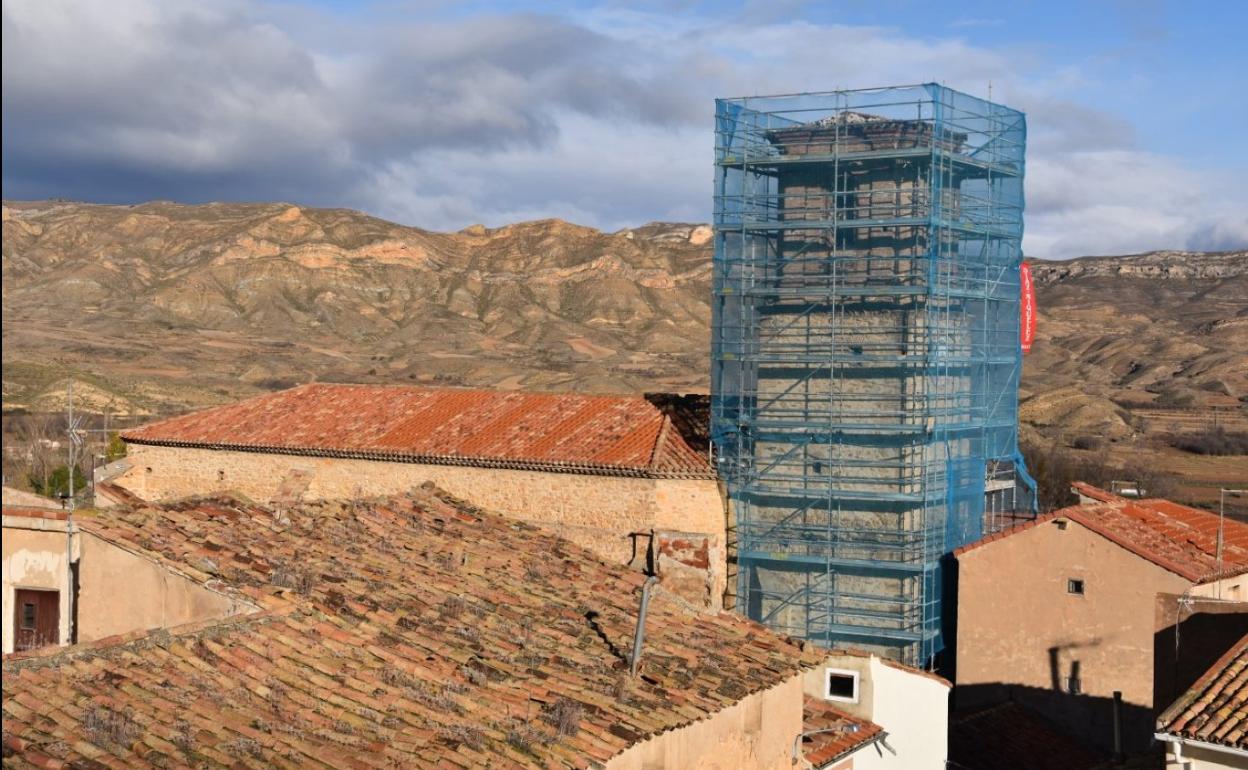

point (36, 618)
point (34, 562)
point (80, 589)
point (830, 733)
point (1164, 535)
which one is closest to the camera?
point (80, 589)

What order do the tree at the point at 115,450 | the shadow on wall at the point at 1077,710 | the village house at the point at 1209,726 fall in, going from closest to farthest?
1. the village house at the point at 1209,726
2. the shadow on wall at the point at 1077,710
3. the tree at the point at 115,450

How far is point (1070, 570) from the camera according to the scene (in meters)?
19.2

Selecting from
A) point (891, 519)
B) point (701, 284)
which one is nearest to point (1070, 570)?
point (891, 519)

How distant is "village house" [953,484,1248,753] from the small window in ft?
13.9

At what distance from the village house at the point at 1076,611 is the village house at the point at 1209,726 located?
6839mm

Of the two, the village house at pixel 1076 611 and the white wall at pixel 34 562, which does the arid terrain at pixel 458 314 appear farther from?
the white wall at pixel 34 562

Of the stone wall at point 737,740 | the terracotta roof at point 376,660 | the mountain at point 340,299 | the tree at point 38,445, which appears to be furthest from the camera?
the mountain at point 340,299

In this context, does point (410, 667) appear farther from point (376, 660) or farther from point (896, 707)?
point (896, 707)

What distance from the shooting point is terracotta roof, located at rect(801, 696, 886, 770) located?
1387cm

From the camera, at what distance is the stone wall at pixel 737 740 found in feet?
33.3

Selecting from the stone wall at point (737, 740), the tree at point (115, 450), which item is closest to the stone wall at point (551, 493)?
the stone wall at point (737, 740)

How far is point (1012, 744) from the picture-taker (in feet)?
60.1

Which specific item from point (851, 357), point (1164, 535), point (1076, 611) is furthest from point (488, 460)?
point (1164, 535)

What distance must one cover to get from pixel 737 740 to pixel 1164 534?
11876mm
